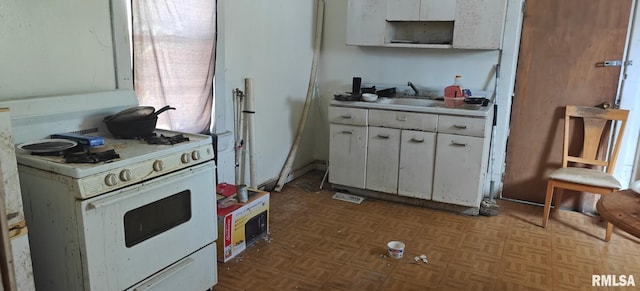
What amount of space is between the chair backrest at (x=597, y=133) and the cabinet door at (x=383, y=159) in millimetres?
1356

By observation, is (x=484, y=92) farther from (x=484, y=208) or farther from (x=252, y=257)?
(x=252, y=257)

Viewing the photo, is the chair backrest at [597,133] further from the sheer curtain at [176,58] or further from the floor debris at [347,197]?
the sheer curtain at [176,58]

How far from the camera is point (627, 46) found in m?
3.45

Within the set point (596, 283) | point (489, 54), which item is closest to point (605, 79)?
point (489, 54)

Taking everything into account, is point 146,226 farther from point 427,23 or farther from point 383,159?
point 427,23

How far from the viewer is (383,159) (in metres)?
3.87

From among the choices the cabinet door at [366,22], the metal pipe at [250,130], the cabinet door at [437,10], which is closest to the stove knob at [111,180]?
the metal pipe at [250,130]

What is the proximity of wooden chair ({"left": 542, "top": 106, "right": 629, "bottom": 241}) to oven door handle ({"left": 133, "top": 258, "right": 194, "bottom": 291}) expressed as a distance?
2667 mm

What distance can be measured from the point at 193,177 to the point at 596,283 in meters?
2.38

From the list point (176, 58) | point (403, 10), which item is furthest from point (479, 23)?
point (176, 58)

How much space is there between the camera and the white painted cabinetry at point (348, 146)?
391cm

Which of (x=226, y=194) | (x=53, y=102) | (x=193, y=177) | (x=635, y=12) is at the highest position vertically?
(x=635, y=12)

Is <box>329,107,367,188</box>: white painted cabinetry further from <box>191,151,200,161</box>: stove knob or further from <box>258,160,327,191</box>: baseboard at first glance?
<box>191,151,200,161</box>: stove knob

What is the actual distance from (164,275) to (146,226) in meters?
0.27
